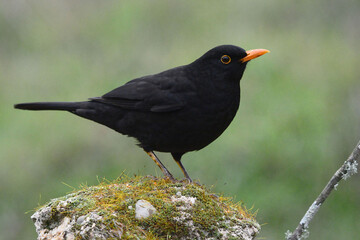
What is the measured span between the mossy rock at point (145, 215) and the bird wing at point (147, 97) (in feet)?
3.75

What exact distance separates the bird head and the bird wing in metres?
0.48

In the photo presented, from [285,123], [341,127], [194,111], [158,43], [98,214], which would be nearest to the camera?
[98,214]

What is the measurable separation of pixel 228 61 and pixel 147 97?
100 cm

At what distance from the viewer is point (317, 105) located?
10578 mm

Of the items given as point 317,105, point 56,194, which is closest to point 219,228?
point 56,194

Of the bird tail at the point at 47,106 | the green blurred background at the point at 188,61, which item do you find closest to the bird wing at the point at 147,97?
the bird tail at the point at 47,106

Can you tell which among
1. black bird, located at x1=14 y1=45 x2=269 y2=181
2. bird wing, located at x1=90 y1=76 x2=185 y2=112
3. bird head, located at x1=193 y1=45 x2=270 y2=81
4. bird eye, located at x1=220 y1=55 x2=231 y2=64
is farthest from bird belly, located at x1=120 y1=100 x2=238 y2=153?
bird eye, located at x1=220 y1=55 x2=231 y2=64

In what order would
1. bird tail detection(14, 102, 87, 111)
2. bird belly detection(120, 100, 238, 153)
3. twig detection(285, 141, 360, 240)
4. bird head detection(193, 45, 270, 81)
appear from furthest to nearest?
bird tail detection(14, 102, 87, 111) → bird head detection(193, 45, 270, 81) → bird belly detection(120, 100, 238, 153) → twig detection(285, 141, 360, 240)

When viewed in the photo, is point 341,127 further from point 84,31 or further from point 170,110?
point 84,31

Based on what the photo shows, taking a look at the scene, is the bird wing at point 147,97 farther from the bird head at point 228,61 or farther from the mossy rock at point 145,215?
the mossy rock at point 145,215

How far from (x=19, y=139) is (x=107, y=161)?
2168 millimetres

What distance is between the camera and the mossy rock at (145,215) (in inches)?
162

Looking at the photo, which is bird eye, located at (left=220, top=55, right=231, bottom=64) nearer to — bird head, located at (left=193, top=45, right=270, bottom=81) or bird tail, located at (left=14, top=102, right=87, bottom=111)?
bird head, located at (left=193, top=45, right=270, bottom=81)

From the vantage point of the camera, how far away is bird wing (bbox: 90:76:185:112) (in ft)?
18.5
